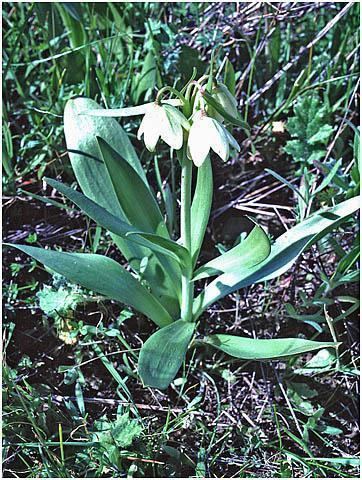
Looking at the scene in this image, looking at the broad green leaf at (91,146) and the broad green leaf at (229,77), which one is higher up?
the broad green leaf at (229,77)

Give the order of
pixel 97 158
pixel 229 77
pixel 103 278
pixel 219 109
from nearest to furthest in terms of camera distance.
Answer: pixel 219 109 → pixel 229 77 → pixel 103 278 → pixel 97 158

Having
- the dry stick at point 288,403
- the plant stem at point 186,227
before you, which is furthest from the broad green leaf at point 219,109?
the dry stick at point 288,403

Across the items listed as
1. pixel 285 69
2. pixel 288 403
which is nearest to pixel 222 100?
pixel 288 403

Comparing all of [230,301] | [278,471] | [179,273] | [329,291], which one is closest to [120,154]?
[179,273]

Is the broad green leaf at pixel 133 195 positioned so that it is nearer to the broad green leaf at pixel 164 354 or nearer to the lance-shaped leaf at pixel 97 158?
the lance-shaped leaf at pixel 97 158

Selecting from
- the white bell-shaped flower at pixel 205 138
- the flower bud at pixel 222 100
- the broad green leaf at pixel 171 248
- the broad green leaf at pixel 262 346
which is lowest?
the broad green leaf at pixel 262 346

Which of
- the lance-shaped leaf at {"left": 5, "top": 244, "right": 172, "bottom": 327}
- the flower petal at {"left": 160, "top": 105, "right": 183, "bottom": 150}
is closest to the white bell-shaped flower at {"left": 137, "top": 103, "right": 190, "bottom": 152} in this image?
the flower petal at {"left": 160, "top": 105, "right": 183, "bottom": 150}

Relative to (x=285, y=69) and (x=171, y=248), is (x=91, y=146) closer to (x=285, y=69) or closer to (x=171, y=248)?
(x=171, y=248)
